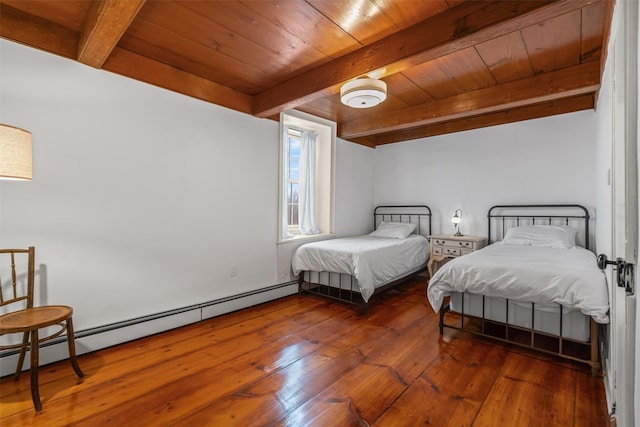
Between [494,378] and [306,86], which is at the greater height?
[306,86]

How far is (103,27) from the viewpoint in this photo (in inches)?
71.6

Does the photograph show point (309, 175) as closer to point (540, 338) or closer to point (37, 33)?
point (37, 33)

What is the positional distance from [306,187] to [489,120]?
2.69 meters

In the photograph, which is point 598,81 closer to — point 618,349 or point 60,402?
point 618,349

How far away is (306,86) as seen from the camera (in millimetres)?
2760

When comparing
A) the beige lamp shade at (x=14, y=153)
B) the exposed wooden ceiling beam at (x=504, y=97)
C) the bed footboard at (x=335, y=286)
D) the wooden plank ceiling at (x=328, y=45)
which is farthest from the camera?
the bed footboard at (x=335, y=286)

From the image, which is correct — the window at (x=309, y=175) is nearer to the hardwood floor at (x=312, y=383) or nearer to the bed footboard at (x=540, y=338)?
the hardwood floor at (x=312, y=383)

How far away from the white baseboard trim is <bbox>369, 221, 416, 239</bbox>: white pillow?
203cm

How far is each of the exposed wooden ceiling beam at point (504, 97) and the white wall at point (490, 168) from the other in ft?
2.84

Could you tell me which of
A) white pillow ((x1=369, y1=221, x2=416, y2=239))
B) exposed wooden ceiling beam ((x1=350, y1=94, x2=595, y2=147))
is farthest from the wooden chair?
exposed wooden ceiling beam ((x1=350, y1=94, x2=595, y2=147))

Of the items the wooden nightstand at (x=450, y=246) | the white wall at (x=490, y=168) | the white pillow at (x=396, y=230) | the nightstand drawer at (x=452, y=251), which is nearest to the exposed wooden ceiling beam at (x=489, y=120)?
the white wall at (x=490, y=168)

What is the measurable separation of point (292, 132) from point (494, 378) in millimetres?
3536

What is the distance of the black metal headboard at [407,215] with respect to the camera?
15.7 ft

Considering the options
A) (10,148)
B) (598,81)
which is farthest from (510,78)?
(10,148)
